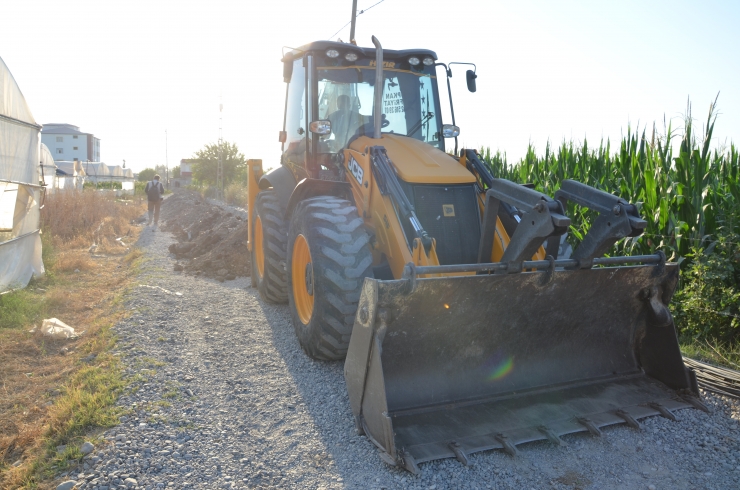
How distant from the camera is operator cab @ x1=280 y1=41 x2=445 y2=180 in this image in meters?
5.70

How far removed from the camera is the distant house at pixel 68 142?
10081cm

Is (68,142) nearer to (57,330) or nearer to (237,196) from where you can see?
(237,196)

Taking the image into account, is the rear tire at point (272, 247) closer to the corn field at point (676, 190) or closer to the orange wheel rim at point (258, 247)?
the orange wheel rim at point (258, 247)

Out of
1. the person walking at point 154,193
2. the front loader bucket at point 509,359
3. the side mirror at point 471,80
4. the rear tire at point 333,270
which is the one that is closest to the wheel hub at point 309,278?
the rear tire at point 333,270

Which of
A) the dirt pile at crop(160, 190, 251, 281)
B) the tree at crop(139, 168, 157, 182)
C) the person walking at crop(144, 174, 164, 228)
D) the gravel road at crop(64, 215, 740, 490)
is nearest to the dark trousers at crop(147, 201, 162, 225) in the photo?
the person walking at crop(144, 174, 164, 228)

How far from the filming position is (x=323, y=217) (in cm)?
463

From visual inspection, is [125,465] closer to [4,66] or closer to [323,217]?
[323,217]

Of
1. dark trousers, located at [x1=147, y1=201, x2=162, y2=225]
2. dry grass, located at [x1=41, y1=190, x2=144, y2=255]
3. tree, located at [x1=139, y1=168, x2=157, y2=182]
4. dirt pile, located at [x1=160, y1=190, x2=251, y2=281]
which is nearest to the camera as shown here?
dirt pile, located at [x1=160, y1=190, x2=251, y2=281]

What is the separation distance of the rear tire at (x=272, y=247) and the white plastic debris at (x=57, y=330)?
7.06 ft

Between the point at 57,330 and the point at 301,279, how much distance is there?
2909 millimetres

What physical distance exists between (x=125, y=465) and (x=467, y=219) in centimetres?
310

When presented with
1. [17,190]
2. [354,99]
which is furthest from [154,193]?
[354,99]

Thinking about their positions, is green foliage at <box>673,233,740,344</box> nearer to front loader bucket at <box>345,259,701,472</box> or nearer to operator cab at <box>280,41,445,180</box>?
front loader bucket at <box>345,259,701,472</box>

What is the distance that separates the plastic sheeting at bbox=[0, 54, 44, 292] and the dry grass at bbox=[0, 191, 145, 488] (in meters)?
0.37
